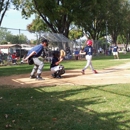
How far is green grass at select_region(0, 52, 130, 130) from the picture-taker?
15.5ft

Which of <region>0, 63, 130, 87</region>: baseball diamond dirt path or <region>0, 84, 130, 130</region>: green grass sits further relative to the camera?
<region>0, 63, 130, 87</region>: baseball diamond dirt path

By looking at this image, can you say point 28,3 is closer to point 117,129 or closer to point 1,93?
point 1,93

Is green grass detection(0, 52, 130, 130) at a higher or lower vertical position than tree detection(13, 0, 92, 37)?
lower

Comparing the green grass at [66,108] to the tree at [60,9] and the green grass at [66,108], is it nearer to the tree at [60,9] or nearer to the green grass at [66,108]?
the green grass at [66,108]

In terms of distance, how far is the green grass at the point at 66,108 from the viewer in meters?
4.72

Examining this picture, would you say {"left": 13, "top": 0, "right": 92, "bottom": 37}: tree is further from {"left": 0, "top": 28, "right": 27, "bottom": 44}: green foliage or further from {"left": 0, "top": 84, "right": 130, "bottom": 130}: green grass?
{"left": 0, "top": 84, "right": 130, "bottom": 130}: green grass

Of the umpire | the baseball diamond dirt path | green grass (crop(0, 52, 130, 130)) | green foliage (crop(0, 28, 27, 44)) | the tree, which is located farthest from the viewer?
the tree

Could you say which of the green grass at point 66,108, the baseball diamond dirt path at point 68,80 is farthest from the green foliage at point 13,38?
the green grass at point 66,108

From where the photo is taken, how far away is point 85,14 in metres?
35.3

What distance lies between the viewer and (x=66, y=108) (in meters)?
5.86

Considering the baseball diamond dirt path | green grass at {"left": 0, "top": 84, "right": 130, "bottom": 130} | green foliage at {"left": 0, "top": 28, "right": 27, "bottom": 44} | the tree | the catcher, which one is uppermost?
the tree

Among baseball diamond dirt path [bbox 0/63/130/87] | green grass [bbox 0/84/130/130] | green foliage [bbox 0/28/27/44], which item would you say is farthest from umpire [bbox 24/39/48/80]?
green foliage [bbox 0/28/27/44]

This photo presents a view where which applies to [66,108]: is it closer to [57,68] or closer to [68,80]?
[68,80]

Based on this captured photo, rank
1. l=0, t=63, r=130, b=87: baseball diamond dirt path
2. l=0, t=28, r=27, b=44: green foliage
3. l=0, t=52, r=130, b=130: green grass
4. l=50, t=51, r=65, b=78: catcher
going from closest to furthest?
1. l=0, t=52, r=130, b=130: green grass
2. l=0, t=63, r=130, b=87: baseball diamond dirt path
3. l=50, t=51, r=65, b=78: catcher
4. l=0, t=28, r=27, b=44: green foliage
